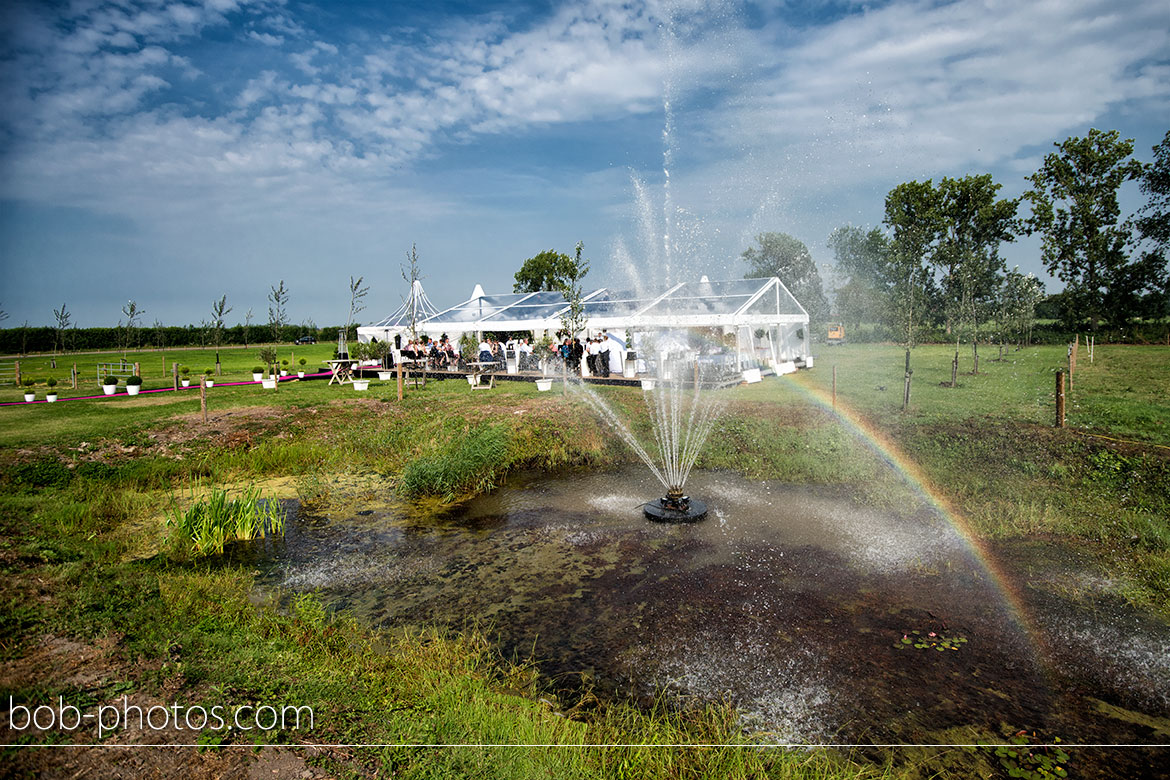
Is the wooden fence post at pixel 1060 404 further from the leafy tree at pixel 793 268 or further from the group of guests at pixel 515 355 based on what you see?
the leafy tree at pixel 793 268

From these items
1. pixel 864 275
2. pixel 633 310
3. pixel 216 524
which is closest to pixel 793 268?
pixel 864 275

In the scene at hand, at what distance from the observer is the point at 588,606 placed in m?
7.26

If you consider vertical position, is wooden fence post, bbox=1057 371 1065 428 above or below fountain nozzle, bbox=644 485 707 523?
above

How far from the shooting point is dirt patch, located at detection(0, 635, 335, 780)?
294 centimetres

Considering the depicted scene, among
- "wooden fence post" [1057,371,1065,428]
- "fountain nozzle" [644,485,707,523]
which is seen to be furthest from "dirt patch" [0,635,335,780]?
"wooden fence post" [1057,371,1065,428]

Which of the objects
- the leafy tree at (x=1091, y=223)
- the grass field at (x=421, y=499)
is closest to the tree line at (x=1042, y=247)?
the leafy tree at (x=1091, y=223)

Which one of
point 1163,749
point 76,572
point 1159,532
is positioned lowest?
point 1163,749

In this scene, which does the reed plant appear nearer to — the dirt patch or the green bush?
the green bush

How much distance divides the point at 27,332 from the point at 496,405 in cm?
4466

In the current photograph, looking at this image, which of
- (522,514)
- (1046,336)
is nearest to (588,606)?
(522,514)

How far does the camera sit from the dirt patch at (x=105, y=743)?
2941 millimetres

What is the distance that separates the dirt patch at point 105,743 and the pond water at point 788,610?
308 cm

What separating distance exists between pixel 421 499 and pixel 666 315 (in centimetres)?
1734

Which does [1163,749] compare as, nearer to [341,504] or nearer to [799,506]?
[799,506]
